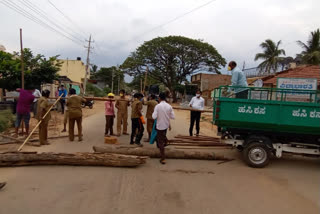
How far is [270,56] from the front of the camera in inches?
1599

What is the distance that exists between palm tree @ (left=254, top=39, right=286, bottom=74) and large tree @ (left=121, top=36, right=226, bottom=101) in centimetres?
650

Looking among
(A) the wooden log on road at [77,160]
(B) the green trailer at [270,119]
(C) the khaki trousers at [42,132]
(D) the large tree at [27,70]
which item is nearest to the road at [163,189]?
(A) the wooden log on road at [77,160]

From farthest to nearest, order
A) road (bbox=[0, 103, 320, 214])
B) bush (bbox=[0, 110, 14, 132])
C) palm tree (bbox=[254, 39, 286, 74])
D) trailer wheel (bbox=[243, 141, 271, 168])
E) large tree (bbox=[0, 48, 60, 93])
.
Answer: palm tree (bbox=[254, 39, 286, 74]), large tree (bbox=[0, 48, 60, 93]), bush (bbox=[0, 110, 14, 132]), trailer wheel (bbox=[243, 141, 271, 168]), road (bbox=[0, 103, 320, 214])

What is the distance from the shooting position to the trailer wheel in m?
6.18

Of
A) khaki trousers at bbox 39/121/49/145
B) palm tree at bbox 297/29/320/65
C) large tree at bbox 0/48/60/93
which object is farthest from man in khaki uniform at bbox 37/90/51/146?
palm tree at bbox 297/29/320/65

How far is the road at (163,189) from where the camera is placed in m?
3.88

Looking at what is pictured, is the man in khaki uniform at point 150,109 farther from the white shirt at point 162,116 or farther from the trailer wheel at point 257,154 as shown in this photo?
the trailer wheel at point 257,154

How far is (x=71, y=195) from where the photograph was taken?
4.21m

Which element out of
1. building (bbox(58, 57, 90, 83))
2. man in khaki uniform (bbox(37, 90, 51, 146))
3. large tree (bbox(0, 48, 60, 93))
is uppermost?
building (bbox(58, 57, 90, 83))

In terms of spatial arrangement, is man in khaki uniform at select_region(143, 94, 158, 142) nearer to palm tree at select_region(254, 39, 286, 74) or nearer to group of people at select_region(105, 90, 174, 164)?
group of people at select_region(105, 90, 174, 164)

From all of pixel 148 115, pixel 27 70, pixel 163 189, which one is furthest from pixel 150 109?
pixel 27 70

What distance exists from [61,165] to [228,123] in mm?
4047

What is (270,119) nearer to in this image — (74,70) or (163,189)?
(163,189)

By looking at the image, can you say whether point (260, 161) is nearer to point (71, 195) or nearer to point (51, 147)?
point (71, 195)
